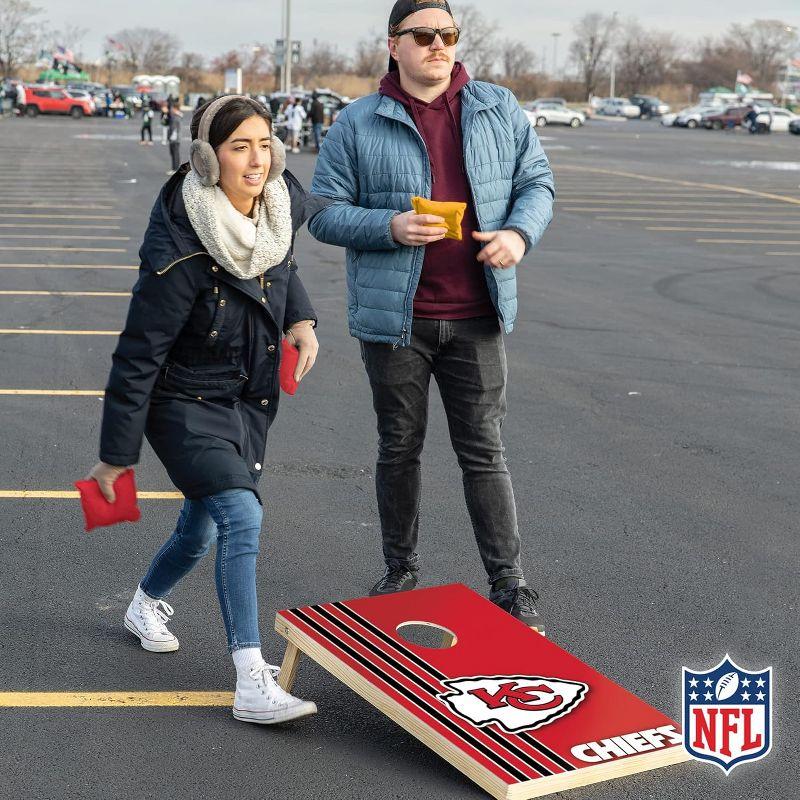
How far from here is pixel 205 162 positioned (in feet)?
11.9

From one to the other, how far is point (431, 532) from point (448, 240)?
5.62 ft

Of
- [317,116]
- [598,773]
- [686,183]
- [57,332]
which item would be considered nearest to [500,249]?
[598,773]

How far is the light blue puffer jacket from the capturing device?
4.25 meters

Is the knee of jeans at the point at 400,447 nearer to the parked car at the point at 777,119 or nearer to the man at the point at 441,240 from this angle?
the man at the point at 441,240

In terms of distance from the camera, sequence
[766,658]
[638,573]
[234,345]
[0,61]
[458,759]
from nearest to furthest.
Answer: [458,759]
[234,345]
[766,658]
[638,573]
[0,61]

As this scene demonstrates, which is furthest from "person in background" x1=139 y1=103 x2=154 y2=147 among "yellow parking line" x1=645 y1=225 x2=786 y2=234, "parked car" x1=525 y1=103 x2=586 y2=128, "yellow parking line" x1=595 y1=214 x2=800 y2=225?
"parked car" x1=525 y1=103 x2=586 y2=128

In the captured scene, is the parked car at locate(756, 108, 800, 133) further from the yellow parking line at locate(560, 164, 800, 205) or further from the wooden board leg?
the wooden board leg

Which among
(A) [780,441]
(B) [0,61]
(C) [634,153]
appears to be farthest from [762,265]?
(B) [0,61]

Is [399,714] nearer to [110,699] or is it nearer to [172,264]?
[110,699]

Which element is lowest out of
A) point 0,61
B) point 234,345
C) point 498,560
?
point 498,560

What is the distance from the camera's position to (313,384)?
838cm

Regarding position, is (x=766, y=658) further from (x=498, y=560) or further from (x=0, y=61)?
(x=0, y=61)

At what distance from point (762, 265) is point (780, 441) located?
8243 millimetres

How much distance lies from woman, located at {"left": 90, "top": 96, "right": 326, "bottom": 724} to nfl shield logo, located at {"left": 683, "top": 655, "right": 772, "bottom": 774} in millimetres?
1208
